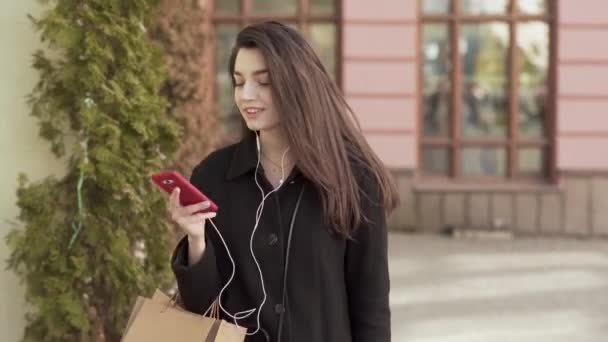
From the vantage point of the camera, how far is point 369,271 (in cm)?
275

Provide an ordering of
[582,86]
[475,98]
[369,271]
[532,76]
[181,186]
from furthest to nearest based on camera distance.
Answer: [475,98] → [532,76] → [582,86] → [369,271] → [181,186]

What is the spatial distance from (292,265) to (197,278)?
0.82ft

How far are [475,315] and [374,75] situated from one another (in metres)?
4.07

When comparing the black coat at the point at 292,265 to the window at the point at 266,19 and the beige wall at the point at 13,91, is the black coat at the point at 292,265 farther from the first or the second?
the window at the point at 266,19

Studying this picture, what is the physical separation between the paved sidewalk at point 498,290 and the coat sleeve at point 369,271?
4.01 m

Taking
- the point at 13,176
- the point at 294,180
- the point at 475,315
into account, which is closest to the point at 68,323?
the point at 13,176

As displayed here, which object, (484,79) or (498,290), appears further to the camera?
(484,79)

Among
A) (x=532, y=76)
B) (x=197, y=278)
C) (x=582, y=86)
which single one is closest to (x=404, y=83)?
(x=532, y=76)

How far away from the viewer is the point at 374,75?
10.9m

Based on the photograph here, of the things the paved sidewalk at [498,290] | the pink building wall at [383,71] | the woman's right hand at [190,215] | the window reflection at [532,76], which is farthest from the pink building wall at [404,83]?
the woman's right hand at [190,215]

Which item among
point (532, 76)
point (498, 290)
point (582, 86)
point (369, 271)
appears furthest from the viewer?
point (532, 76)

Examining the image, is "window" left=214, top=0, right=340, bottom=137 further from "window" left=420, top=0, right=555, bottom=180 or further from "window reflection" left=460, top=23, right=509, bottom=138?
"window reflection" left=460, top=23, right=509, bottom=138

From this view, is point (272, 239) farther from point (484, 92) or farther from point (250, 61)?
point (484, 92)

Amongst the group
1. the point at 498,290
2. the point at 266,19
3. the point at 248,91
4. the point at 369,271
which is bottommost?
the point at 498,290
